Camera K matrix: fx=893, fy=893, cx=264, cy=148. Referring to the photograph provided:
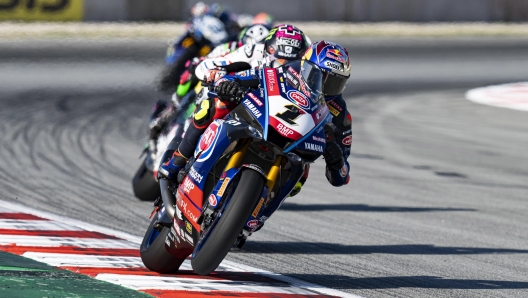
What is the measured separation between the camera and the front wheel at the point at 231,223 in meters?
4.54

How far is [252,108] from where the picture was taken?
192 inches

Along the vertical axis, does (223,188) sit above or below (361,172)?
above

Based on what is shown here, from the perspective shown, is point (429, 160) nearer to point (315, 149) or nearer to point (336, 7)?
point (315, 149)

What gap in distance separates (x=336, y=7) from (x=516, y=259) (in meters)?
18.4

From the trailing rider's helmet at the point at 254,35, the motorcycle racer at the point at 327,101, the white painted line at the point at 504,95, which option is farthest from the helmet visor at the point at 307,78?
the white painted line at the point at 504,95

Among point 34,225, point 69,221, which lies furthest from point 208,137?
point 69,221

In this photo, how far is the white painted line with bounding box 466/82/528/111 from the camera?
16.3 m

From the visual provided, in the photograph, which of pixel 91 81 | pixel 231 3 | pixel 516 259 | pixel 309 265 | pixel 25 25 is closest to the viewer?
pixel 309 265

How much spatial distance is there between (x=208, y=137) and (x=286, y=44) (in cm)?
126

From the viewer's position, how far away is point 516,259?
637 centimetres

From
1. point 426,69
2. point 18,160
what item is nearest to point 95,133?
point 18,160

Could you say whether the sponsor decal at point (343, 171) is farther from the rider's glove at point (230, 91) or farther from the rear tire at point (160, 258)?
the rear tire at point (160, 258)

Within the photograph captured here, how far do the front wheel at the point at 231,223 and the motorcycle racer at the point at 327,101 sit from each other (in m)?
0.62

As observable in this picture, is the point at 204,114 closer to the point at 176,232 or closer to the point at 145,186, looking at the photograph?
the point at 176,232
